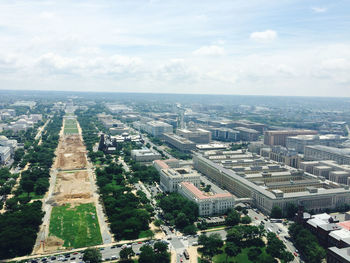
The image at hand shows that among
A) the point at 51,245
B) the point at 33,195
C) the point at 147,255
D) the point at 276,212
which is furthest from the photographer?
the point at 33,195

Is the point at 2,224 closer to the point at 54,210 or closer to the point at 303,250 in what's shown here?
the point at 54,210

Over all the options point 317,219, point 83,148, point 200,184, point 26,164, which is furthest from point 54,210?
point 83,148

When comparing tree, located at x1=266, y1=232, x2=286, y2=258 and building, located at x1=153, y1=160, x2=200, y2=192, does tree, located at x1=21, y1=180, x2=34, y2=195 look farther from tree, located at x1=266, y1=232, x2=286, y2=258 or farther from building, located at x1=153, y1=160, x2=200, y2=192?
tree, located at x1=266, y1=232, x2=286, y2=258

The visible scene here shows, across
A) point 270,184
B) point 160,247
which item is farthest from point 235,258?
point 270,184

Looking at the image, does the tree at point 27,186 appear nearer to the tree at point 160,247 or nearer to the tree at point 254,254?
the tree at point 160,247

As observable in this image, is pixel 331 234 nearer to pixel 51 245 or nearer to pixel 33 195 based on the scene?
pixel 51 245

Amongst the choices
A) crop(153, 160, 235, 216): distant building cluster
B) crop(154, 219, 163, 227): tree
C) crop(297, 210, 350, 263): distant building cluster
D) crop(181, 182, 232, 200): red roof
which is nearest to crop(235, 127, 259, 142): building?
crop(153, 160, 235, 216): distant building cluster

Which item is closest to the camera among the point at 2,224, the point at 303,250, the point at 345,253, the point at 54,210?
the point at 345,253
